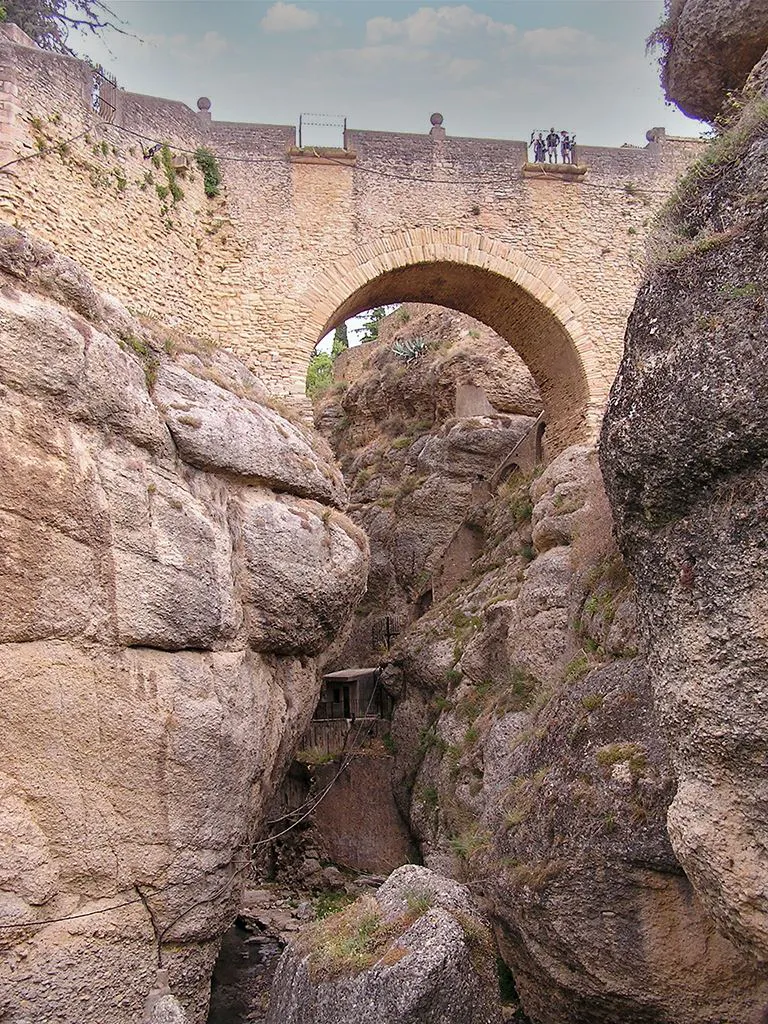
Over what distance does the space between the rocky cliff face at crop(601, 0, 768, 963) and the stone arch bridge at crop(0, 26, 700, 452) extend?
779 centimetres

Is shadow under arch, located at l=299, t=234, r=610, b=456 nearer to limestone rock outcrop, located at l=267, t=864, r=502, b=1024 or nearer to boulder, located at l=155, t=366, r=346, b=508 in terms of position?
boulder, located at l=155, t=366, r=346, b=508

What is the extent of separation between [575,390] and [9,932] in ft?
39.4

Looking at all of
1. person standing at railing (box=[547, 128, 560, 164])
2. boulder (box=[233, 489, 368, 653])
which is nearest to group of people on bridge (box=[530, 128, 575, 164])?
person standing at railing (box=[547, 128, 560, 164])

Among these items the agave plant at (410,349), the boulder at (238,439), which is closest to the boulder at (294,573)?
the boulder at (238,439)

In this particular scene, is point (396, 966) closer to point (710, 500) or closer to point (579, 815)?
point (579, 815)

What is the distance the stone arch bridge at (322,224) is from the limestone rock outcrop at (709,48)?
3609 millimetres

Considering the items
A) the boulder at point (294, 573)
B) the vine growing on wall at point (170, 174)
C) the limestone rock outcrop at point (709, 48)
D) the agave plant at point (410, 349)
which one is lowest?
the boulder at point (294, 573)

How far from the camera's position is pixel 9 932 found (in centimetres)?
733

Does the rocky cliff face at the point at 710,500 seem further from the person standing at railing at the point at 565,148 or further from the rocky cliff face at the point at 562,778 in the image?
the person standing at railing at the point at 565,148

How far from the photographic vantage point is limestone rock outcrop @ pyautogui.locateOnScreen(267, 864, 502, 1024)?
6836 millimetres

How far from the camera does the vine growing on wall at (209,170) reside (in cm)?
1440

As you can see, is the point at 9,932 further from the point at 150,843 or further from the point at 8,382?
the point at 8,382

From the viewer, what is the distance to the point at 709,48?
8.74m

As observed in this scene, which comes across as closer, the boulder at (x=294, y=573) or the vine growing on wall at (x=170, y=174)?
the boulder at (x=294, y=573)
